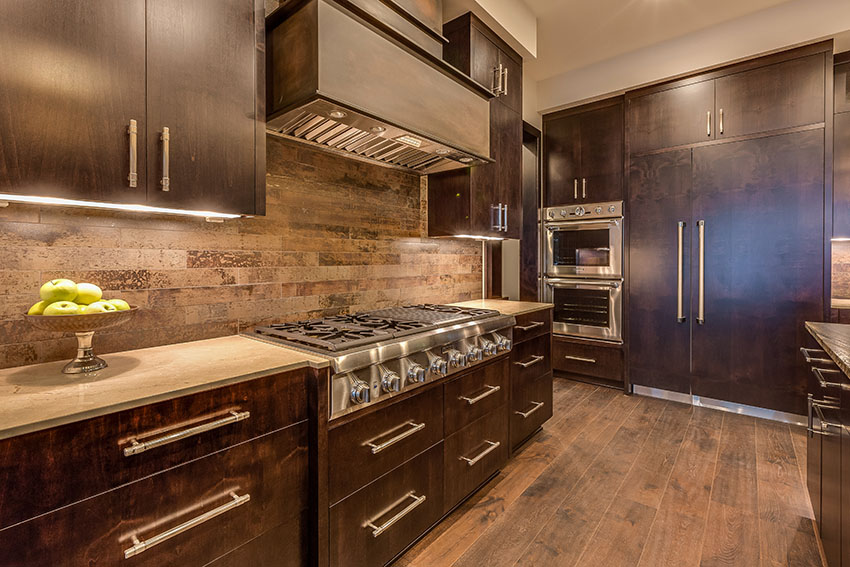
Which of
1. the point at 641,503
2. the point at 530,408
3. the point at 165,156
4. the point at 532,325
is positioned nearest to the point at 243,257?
the point at 165,156

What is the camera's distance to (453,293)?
3.08 m

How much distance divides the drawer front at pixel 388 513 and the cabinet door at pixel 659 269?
2685 mm

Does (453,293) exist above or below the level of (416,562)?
above

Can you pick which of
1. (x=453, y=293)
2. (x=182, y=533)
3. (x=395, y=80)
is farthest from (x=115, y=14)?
(x=453, y=293)

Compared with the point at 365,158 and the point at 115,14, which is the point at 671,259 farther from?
the point at 115,14

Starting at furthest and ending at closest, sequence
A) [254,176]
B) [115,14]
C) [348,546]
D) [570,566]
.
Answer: [570,566] < [254,176] < [348,546] < [115,14]

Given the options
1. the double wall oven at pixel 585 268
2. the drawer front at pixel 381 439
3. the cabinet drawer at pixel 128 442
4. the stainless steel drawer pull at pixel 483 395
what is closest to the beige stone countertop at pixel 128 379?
the cabinet drawer at pixel 128 442

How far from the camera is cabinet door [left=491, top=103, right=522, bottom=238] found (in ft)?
9.25

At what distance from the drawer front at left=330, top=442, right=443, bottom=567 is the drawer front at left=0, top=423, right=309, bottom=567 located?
0.17 meters

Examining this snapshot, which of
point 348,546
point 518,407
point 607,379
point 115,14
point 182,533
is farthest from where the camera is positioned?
point 607,379

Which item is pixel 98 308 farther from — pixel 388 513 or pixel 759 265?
pixel 759 265

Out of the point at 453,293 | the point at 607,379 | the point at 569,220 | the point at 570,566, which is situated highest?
the point at 569,220

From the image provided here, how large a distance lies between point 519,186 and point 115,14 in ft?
8.26

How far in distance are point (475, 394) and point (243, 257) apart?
1.30 m
